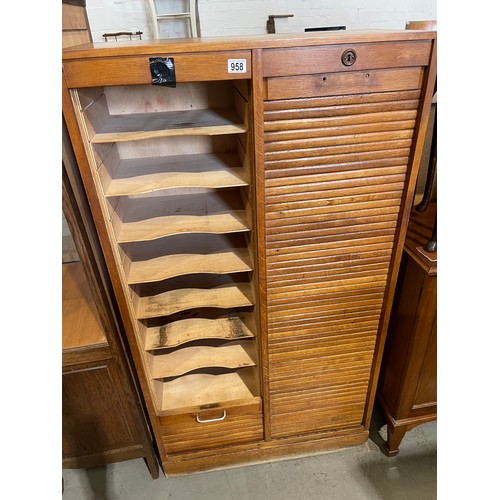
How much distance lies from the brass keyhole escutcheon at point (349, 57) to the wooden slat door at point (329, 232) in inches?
2.9

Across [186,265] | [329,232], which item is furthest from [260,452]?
[329,232]

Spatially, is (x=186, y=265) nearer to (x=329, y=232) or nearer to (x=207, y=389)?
(x=329, y=232)

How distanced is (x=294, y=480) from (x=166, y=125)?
155cm

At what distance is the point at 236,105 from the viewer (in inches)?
50.9

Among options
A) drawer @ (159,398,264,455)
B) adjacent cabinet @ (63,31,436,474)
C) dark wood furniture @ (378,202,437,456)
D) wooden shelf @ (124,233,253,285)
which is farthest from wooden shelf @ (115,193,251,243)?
drawer @ (159,398,264,455)

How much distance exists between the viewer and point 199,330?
58.4 inches

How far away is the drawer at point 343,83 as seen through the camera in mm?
964

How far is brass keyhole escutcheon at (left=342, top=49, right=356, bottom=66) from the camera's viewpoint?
942 millimetres

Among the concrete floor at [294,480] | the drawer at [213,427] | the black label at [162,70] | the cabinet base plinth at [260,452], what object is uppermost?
the black label at [162,70]

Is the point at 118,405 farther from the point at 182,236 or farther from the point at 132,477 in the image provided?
the point at 182,236

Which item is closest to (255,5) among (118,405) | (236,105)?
(236,105)

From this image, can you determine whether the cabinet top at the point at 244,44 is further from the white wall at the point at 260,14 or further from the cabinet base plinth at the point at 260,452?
the cabinet base plinth at the point at 260,452

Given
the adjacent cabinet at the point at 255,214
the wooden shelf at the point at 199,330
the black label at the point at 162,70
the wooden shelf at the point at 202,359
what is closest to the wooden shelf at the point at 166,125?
the adjacent cabinet at the point at 255,214

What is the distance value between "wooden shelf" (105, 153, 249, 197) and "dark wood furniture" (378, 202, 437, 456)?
72cm
